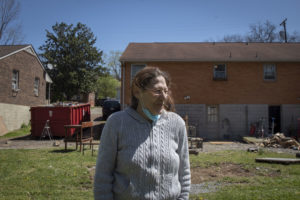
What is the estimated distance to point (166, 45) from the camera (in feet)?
73.3

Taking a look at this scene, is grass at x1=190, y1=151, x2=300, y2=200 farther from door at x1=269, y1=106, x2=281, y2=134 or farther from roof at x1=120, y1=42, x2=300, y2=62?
roof at x1=120, y1=42, x2=300, y2=62

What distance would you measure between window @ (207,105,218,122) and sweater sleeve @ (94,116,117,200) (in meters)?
17.8

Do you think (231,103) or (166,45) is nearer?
(231,103)

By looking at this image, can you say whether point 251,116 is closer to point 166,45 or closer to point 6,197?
point 166,45

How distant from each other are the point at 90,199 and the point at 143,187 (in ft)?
11.1

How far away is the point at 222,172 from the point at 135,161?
5992 millimetres

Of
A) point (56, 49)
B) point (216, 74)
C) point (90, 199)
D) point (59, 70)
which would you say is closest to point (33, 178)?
point (90, 199)

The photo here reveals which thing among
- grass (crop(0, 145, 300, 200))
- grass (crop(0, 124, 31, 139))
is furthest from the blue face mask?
grass (crop(0, 124, 31, 139))

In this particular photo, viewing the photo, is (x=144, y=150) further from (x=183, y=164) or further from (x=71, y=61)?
(x=71, y=61)

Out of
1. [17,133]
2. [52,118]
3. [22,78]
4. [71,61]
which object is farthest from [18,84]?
[71,61]

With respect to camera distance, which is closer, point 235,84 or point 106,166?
point 106,166

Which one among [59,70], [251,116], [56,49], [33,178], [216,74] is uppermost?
[56,49]

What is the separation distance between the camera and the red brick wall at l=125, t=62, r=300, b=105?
1908 cm

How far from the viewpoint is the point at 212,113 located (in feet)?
62.8
